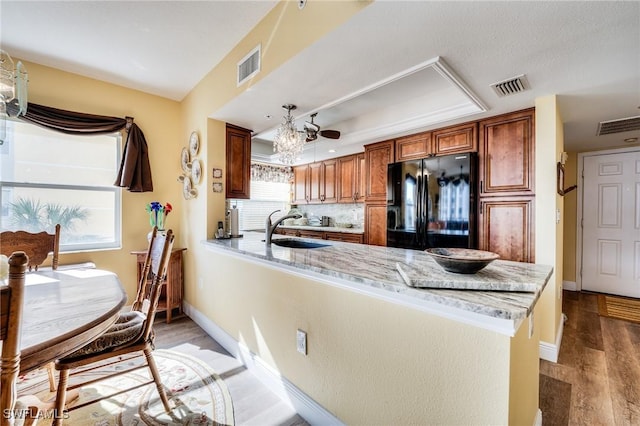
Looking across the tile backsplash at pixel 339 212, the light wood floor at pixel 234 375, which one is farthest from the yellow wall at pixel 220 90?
the tile backsplash at pixel 339 212

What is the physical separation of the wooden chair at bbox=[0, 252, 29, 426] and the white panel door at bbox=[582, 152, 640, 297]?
6.22m

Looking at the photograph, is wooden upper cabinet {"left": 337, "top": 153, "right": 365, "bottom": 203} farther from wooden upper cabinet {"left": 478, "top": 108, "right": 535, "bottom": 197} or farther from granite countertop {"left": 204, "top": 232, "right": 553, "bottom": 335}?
granite countertop {"left": 204, "top": 232, "right": 553, "bottom": 335}

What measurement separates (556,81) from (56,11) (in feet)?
12.0

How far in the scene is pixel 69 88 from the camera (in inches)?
107

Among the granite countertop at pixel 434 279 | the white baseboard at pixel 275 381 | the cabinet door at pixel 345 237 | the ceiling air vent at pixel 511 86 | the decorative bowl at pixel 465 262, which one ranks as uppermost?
the ceiling air vent at pixel 511 86

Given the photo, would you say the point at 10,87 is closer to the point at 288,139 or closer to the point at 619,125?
the point at 288,139

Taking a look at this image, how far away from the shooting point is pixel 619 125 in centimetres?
291

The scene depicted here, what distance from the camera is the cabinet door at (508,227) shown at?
8.18 ft

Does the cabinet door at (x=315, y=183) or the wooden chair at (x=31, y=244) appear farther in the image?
the cabinet door at (x=315, y=183)

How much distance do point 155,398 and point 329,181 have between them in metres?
3.83

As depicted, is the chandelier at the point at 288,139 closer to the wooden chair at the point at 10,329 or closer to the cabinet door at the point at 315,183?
A: the wooden chair at the point at 10,329

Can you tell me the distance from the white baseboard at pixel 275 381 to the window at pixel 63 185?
1.64 m

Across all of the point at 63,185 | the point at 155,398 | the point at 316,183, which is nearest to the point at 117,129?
the point at 63,185

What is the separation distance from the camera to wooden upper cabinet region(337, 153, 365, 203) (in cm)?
438
